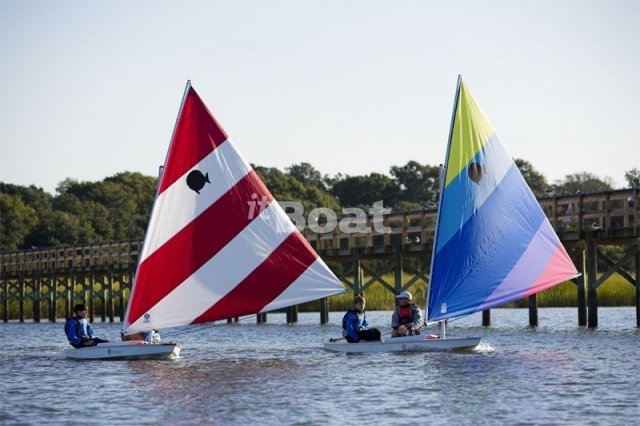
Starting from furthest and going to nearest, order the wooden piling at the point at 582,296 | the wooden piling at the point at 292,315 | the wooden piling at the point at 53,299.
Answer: the wooden piling at the point at 53,299 < the wooden piling at the point at 292,315 < the wooden piling at the point at 582,296

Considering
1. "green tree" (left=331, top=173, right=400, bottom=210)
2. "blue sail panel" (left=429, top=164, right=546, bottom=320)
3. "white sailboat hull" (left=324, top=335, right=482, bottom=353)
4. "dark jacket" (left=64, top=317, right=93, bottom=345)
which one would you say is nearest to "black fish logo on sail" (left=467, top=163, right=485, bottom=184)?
"blue sail panel" (left=429, top=164, right=546, bottom=320)

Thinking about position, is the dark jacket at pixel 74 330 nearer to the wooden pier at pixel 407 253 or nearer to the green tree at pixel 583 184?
the wooden pier at pixel 407 253

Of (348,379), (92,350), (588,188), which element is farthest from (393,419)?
(588,188)

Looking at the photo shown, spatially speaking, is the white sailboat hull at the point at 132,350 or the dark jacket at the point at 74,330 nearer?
the white sailboat hull at the point at 132,350

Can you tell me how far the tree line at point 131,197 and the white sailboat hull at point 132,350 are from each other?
67927 mm

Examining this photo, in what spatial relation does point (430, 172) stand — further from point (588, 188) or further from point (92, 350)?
point (92, 350)

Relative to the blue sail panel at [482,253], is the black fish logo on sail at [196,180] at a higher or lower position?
higher

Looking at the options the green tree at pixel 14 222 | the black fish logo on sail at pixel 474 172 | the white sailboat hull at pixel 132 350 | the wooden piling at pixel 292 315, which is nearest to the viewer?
the black fish logo on sail at pixel 474 172

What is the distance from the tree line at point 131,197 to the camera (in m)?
92.5

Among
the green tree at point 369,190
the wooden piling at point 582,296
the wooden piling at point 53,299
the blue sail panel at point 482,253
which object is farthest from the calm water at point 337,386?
the green tree at point 369,190

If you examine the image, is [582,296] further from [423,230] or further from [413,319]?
[413,319]

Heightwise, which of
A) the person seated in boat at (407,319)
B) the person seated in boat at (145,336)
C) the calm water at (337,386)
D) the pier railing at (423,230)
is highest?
the pier railing at (423,230)

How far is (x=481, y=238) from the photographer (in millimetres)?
22281

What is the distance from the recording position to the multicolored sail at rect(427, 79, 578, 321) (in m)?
22.0
